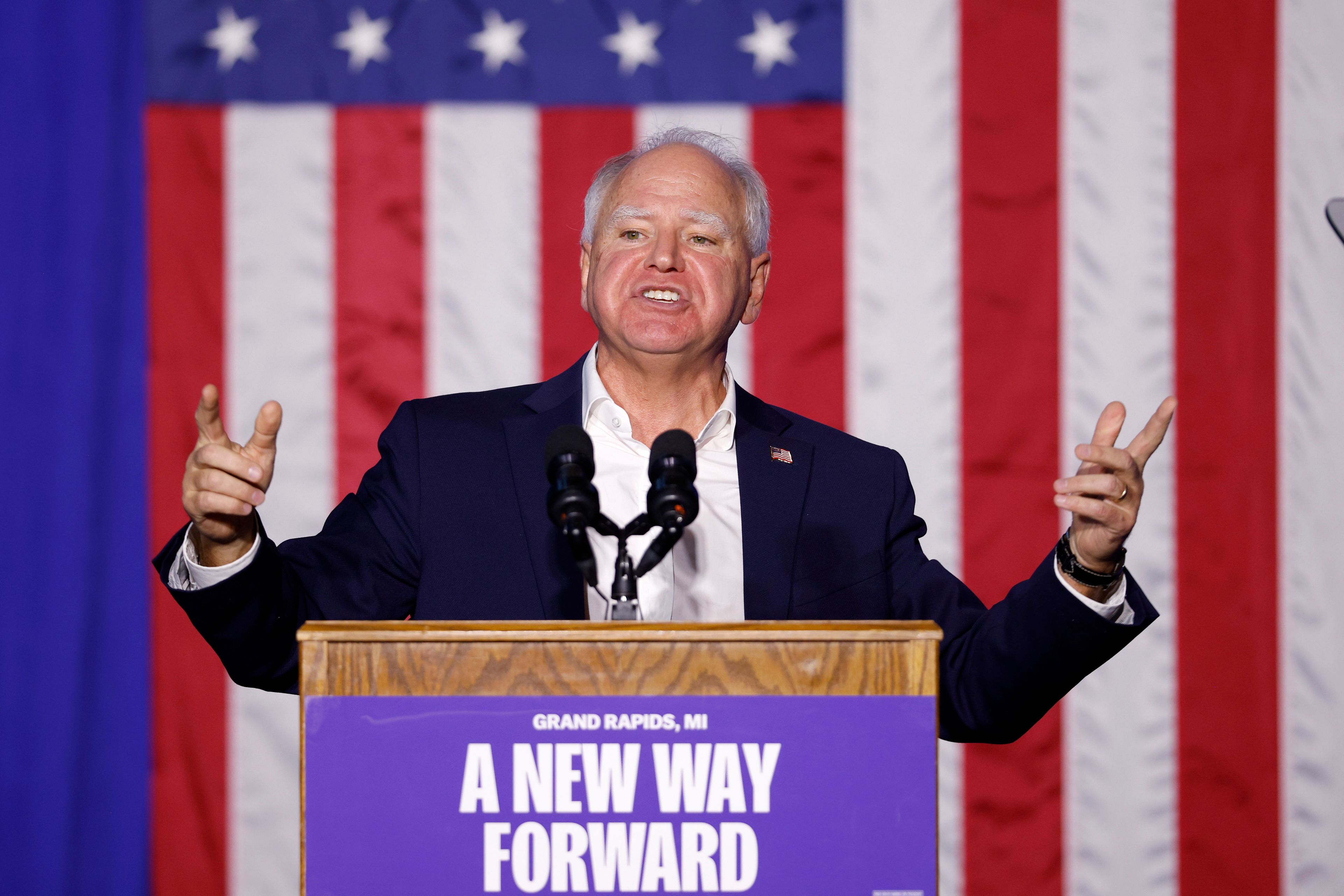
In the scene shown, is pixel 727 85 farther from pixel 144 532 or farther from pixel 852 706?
pixel 852 706

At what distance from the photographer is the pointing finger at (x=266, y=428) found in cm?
120

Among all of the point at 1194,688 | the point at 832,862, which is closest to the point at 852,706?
the point at 832,862

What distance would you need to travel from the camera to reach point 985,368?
108 inches

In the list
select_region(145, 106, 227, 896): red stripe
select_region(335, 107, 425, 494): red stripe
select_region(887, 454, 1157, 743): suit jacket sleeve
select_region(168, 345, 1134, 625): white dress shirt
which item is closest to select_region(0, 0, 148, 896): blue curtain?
select_region(145, 106, 227, 896): red stripe

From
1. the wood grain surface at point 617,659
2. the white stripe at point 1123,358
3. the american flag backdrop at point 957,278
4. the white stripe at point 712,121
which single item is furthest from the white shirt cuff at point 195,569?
the white stripe at point 1123,358

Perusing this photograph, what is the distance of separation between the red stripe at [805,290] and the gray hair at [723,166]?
2.61 ft

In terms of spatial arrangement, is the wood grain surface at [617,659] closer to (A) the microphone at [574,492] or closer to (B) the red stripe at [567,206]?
(A) the microphone at [574,492]

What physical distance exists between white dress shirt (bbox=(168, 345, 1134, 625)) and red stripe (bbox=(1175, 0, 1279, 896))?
1469 mm

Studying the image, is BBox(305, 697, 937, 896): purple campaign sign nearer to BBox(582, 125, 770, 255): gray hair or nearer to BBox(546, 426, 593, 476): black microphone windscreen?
BBox(546, 426, 593, 476): black microphone windscreen

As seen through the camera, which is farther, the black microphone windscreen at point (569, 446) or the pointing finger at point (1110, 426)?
→ the pointing finger at point (1110, 426)

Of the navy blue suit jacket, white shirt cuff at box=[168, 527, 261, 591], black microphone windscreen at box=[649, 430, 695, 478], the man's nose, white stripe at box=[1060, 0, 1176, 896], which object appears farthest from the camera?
white stripe at box=[1060, 0, 1176, 896]

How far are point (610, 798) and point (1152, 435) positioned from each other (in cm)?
76

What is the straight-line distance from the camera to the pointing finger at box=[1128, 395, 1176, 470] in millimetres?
1299

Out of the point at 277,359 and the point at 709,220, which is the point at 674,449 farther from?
the point at 277,359
